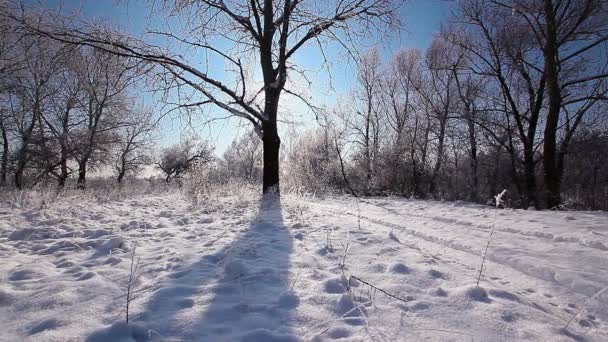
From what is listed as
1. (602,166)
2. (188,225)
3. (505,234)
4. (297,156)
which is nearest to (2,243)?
(188,225)

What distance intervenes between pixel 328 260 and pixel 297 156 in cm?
2433

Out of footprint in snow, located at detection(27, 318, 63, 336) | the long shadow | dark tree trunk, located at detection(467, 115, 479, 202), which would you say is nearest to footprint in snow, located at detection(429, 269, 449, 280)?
the long shadow

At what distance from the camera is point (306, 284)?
6.09 ft

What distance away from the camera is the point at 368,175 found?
1894 cm

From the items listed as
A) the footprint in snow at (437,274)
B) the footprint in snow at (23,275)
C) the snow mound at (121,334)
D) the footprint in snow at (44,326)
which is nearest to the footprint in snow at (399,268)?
the footprint in snow at (437,274)

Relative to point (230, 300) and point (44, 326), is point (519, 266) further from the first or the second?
point (44, 326)

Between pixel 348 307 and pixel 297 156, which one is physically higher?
pixel 297 156

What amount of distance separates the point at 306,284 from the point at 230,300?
51cm

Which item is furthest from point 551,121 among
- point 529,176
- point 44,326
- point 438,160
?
point 44,326

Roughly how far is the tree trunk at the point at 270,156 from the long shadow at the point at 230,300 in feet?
13.9

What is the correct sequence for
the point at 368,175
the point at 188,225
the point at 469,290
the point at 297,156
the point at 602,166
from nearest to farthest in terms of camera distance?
1. the point at 469,290
2. the point at 188,225
3. the point at 602,166
4. the point at 368,175
5. the point at 297,156

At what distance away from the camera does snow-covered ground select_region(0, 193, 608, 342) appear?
1.34m

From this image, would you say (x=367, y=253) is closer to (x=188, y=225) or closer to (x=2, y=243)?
(x=188, y=225)

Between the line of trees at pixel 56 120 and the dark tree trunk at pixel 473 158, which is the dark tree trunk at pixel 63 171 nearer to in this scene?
the line of trees at pixel 56 120
